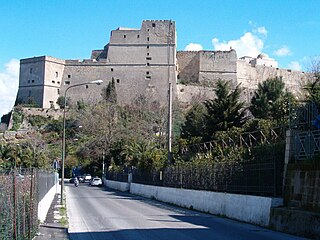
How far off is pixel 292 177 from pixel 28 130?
290ft

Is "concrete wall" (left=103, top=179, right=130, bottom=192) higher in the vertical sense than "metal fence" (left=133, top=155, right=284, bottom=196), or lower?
lower

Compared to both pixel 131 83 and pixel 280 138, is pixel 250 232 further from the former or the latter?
pixel 131 83

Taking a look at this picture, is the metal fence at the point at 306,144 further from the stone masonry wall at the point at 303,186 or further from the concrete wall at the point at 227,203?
the concrete wall at the point at 227,203

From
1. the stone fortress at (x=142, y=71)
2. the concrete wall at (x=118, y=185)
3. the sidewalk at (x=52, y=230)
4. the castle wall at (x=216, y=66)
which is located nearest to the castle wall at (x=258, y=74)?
the stone fortress at (x=142, y=71)

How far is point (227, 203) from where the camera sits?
22828mm

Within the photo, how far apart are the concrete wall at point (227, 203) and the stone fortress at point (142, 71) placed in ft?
253

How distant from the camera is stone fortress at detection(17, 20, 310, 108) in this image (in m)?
112

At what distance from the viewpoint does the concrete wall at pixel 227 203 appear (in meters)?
18.7

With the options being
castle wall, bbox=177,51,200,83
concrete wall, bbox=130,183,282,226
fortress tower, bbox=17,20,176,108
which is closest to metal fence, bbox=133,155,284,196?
concrete wall, bbox=130,183,282,226

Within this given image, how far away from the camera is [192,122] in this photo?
59.1 meters

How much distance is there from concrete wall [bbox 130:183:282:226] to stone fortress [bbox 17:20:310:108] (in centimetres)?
7705

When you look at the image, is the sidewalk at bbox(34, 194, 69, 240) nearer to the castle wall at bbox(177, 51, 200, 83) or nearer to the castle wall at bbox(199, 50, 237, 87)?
the castle wall at bbox(199, 50, 237, 87)

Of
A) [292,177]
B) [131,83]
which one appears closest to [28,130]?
[131,83]

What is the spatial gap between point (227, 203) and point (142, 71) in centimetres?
9225
